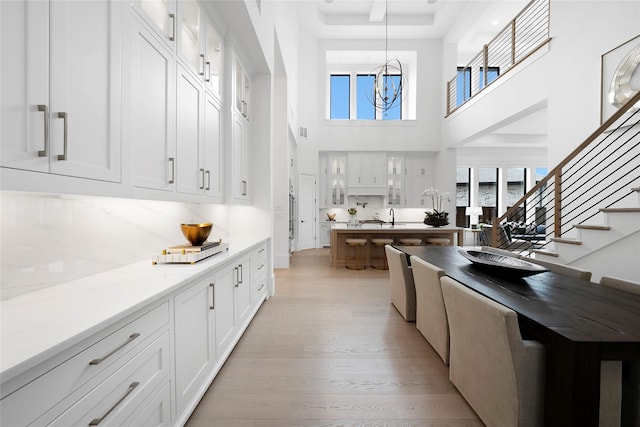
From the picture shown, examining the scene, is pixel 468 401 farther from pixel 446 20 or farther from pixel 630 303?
pixel 446 20

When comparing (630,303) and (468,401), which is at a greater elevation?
(630,303)

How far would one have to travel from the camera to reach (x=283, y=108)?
585 cm

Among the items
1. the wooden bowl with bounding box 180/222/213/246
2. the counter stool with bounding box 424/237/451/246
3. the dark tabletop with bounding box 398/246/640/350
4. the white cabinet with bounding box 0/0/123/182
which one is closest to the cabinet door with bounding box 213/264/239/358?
the wooden bowl with bounding box 180/222/213/246

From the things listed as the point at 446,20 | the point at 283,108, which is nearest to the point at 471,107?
the point at 446,20

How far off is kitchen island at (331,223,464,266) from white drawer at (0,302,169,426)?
514 cm

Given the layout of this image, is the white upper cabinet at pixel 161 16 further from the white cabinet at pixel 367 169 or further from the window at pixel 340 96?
the window at pixel 340 96

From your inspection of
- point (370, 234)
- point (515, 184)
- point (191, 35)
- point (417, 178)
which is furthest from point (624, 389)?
point (515, 184)

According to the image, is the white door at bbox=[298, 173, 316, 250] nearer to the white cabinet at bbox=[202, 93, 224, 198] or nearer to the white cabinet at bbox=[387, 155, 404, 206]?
the white cabinet at bbox=[387, 155, 404, 206]

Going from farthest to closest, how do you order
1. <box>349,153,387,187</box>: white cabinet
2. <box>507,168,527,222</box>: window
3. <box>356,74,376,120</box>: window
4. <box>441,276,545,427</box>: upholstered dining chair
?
<box>507,168,527,222</box>: window < <box>356,74,376,120</box>: window < <box>349,153,387,187</box>: white cabinet < <box>441,276,545,427</box>: upholstered dining chair

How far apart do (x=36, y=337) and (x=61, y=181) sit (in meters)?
0.55

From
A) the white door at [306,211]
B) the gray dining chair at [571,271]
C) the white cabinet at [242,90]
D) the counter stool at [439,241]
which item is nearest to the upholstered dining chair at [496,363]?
the gray dining chair at [571,271]

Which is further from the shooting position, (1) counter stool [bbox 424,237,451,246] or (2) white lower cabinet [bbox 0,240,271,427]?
(1) counter stool [bbox 424,237,451,246]

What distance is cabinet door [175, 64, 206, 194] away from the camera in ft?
7.03

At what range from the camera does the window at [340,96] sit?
32.6 feet
